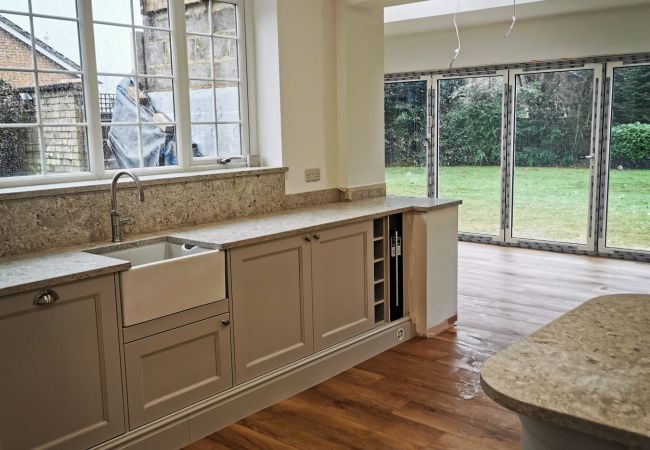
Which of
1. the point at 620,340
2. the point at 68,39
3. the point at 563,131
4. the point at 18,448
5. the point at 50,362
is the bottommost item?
the point at 18,448

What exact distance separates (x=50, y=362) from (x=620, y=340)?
6.34 feet

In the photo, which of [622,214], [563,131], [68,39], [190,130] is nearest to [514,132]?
[563,131]

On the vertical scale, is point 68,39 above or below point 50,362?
above

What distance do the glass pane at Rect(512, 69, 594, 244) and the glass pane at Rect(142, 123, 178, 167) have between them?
475 cm

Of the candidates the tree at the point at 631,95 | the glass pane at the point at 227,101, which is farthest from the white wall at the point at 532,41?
the glass pane at the point at 227,101

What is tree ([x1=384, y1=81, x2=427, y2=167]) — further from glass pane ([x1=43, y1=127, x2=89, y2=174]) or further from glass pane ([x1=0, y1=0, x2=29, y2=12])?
glass pane ([x1=0, y1=0, x2=29, y2=12])

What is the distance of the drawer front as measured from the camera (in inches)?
106

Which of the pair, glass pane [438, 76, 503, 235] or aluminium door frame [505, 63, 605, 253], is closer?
aluminium door frame [505, 63, 605, 253]

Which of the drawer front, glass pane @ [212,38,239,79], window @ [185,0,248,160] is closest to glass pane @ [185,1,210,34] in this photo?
window @ [185,0,248,160]

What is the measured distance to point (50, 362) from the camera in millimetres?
2371

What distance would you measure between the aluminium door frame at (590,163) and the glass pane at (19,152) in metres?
5.53

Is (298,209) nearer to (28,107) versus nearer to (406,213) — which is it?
(406,213)

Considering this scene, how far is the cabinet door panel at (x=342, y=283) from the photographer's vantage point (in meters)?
3.59

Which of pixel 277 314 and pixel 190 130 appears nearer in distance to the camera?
pixel 277 314
